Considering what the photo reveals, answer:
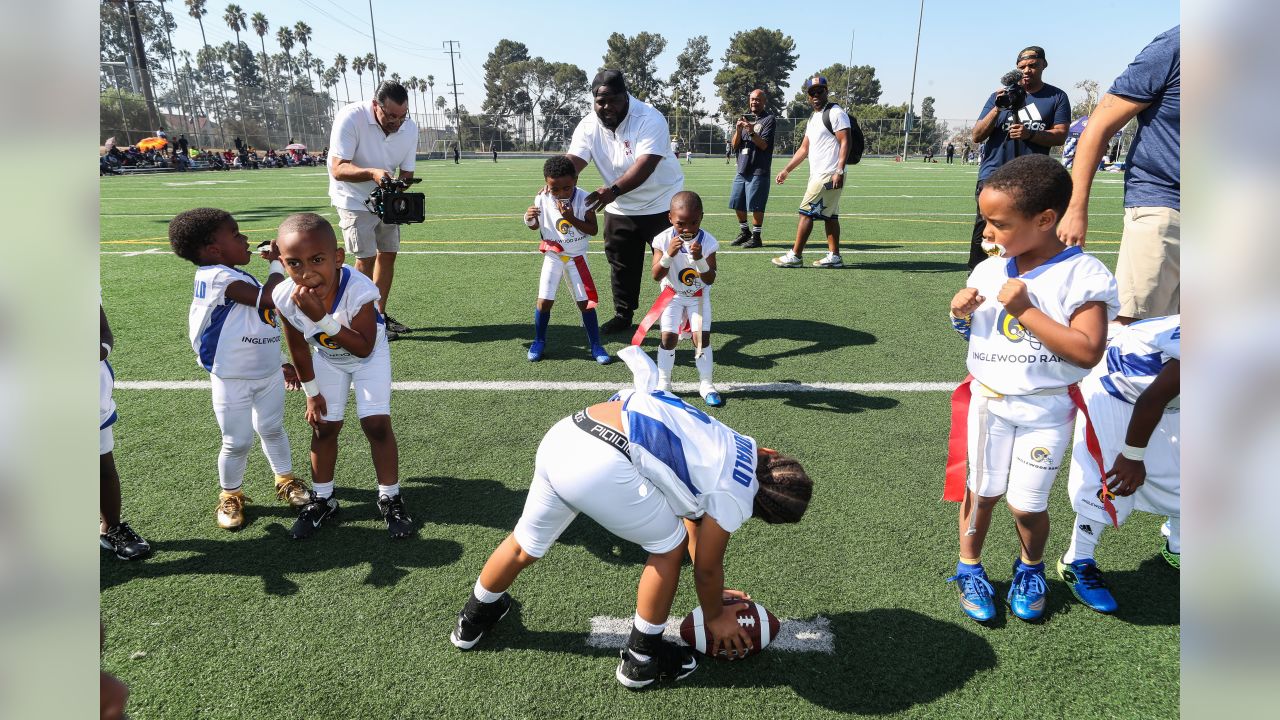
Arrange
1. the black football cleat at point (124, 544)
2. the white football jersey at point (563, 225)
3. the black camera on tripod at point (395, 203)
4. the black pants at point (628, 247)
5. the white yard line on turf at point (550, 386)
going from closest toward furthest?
1. the black football cleat at point (124, 544)
2. the white yard line on turf at point (550, 386)
3. the black camera on tripod at point (395, 203)
4. the white football jersey at point (563, 225)
5. the black pants at point (628, 247)

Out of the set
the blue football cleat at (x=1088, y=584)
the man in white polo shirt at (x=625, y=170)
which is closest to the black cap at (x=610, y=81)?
the man in white polo shirt at (x=625, y=170)

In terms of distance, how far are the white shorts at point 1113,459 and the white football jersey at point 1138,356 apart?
6 cm

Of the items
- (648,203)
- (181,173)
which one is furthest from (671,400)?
(181,173)

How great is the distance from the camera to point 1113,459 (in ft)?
9.69

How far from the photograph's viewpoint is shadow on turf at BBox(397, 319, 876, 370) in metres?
5.91

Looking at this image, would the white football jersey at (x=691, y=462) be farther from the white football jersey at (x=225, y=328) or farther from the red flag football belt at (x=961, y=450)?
the white football jersey at (x=225, y=328)

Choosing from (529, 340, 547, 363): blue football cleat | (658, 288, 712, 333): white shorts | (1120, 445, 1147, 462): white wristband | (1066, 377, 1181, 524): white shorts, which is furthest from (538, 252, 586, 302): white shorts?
(1120, 445, 1147, 462): white wristband

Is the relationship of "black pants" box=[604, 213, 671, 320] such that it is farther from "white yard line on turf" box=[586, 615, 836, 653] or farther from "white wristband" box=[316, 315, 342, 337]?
"white yard line on turf" box=[586, 615, 836, 653]

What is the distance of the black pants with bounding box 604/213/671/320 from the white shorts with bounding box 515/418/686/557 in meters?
3.83

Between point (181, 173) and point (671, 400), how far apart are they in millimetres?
35201

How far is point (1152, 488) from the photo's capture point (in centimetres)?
288

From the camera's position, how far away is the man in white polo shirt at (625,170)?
5.64 metres

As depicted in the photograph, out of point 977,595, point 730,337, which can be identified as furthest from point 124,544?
point 730,337

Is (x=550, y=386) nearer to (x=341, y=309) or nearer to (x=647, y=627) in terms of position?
(x=341, y=309)
